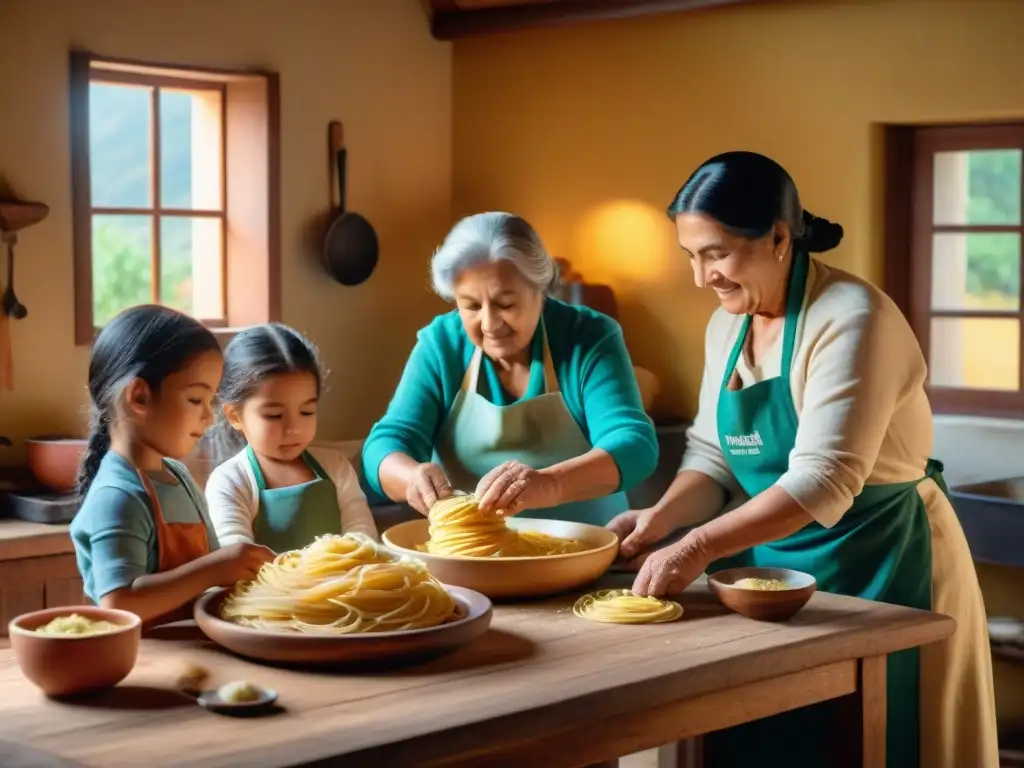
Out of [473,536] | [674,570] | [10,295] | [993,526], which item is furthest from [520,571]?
[10,295]

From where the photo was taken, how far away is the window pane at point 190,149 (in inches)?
209

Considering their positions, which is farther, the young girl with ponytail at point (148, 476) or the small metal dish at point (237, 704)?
the young girl with ponytail at point (148, 476)

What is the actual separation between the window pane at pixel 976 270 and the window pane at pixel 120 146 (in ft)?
9.36

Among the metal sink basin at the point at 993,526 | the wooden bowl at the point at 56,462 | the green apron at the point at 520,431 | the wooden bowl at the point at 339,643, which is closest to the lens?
the wooden bowl at the point at 339,643

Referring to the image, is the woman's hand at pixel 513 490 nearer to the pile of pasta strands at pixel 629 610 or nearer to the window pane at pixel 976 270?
A: the pile of pasta strands at pixel 629 610

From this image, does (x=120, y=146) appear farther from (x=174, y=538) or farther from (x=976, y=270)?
(x=174, y=538)

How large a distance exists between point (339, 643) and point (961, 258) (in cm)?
364

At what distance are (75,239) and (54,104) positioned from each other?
451 millimetres

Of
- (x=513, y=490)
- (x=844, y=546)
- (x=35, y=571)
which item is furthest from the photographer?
(x=35, y=571)

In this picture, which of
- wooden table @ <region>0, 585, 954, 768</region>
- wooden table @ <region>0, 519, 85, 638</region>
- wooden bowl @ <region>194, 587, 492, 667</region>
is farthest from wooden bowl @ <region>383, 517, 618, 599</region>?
wooden table @ <region>0, 519, 85, 638</region>

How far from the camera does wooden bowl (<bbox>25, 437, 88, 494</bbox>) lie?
14.3 ft

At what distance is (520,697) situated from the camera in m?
1.86

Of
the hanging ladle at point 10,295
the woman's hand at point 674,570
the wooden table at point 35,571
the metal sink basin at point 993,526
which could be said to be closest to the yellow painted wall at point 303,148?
the hanging ladle at point 10,295

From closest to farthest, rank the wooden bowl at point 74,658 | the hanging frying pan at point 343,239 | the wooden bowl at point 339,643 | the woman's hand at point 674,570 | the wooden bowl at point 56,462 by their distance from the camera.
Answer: the wooden bowl at point 74,658 < the wooden bowl at point 339,643 < the woman's hand at point 674,570 < the wooden bowl at point 56,462 < the hanging frying pan at point 343,239
